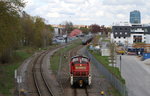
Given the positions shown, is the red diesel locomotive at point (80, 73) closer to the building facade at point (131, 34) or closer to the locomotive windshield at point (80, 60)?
the locomotive windshield at point (80, 60)

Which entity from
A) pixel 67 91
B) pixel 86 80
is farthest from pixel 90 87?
pixel 67 91

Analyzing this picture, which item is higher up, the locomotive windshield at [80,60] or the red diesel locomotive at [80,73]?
the locomotive windshield at [80,60]

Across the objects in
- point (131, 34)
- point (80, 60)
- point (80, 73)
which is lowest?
point (80, 73)

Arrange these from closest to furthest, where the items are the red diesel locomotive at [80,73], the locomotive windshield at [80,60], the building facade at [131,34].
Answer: the red diesel locomotive at [80,73]
the locomotive windshield at [80,60]
the building facade at [131,34]

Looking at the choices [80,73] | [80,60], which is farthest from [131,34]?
[80,73]

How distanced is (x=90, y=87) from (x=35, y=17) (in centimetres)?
6583

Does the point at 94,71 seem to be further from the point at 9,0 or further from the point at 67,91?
the point at 9,0

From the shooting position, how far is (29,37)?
82.4m

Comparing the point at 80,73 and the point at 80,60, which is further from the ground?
the point at 80,60

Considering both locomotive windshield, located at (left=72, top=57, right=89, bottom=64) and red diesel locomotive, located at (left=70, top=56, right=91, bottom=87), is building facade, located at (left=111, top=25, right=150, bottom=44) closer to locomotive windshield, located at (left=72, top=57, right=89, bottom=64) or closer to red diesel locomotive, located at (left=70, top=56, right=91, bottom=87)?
locomotive windshield, located at (left=72, top=57, right=89, bottom=64)

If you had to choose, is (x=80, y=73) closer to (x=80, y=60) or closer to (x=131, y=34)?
(x=80, y=60)

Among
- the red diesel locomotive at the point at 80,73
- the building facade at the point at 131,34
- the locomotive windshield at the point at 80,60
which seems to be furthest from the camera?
the building facade at the point at 131,34

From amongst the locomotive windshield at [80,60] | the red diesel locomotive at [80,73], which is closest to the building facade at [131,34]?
the locomotive windshield at [80,60]

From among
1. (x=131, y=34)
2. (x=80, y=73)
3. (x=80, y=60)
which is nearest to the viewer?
(x=80, y=73)
